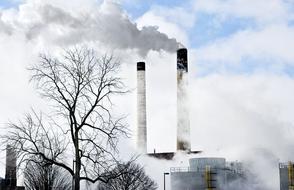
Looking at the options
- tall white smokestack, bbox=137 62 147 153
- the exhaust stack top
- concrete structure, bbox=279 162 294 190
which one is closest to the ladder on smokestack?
concrete structure, bbox=279 162 294 190

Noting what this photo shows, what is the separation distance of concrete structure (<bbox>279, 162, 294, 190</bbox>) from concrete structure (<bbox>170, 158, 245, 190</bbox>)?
742cm

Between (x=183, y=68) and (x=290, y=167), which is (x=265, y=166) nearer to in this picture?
(x=290, y=167)

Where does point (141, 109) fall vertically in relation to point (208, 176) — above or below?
above

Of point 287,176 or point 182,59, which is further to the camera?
Answer: point 182,59

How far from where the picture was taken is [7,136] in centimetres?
1919

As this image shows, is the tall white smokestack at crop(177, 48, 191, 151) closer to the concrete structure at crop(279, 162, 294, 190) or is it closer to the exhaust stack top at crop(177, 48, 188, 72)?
the exhaust stack top at crop(177, 48, 188, 72)

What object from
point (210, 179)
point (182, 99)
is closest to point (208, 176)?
point (210, 179)

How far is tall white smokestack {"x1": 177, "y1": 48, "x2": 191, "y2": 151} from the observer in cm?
8456

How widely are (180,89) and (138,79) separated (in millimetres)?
6918

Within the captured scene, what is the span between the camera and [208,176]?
227ft

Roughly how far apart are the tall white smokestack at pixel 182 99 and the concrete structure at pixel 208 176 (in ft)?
32.5

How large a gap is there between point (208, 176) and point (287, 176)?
967 centimetres

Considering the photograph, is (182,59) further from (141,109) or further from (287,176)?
(287,176)

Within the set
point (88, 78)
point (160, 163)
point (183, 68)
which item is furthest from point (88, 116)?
point (160, 163)
